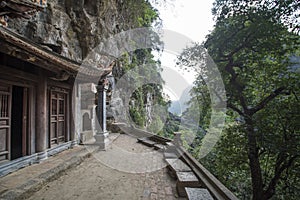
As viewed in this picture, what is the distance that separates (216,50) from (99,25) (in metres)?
6.23

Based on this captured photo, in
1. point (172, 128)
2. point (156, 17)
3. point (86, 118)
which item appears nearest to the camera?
point (86, 118)

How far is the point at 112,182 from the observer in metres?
4.18

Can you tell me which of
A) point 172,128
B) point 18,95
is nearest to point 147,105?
point 172,128

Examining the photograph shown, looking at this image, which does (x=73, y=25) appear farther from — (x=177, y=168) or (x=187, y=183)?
(x=187, y=183)

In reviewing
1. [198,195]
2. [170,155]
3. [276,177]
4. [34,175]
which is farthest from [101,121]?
[276,177]

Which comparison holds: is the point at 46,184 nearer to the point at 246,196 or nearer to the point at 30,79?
the point at 30,79

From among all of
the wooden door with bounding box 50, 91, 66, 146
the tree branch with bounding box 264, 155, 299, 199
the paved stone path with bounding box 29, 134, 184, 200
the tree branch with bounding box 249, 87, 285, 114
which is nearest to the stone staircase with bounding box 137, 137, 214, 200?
the paved stone path with bounding box 29, 134, 184, 200

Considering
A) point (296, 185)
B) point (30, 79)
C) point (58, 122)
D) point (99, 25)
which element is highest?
point (99, 25)

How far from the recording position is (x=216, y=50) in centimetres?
875

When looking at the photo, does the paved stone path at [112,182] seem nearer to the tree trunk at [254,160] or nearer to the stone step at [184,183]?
the stone step at [184,183]

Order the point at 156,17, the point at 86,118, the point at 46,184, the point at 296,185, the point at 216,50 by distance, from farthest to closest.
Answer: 1. the point at 156,17
2. the point at 86,118
3. the point at 216,50
4. the point at 296,185
5. the point at 46,184

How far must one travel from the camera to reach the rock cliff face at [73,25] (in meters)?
6.32

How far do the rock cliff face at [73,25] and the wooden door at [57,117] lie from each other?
2.05m

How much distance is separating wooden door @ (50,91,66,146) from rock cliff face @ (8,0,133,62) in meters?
2.05
